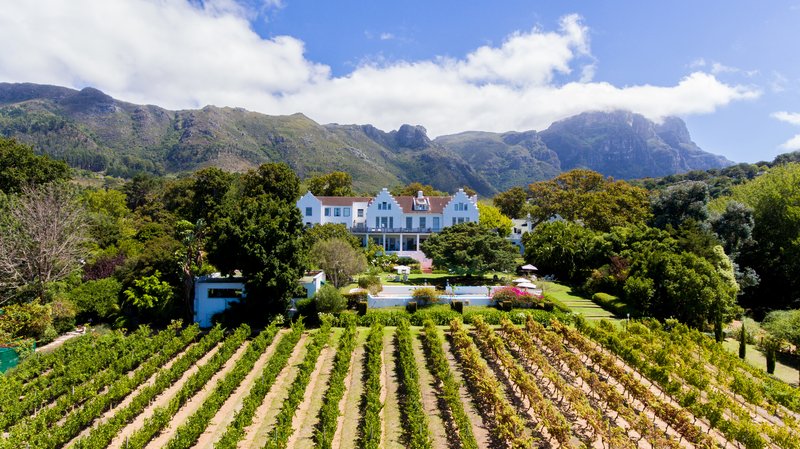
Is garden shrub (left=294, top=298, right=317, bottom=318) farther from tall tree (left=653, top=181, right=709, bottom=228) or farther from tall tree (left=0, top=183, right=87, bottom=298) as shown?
tall tree (left=653, top=181, right=709, bottom=228)

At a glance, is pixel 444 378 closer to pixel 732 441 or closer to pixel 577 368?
pixel 577 368

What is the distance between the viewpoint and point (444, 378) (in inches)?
704

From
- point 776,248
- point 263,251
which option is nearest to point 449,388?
point 263,251

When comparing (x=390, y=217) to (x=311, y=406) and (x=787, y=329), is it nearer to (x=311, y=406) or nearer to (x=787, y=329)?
(x=311, y=406)

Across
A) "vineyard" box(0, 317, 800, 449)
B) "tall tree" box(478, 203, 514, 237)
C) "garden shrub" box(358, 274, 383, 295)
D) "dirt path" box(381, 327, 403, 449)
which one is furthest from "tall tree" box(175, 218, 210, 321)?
"tall tree" box(478, 203, 514, 237)

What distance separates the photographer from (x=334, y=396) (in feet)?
53.4

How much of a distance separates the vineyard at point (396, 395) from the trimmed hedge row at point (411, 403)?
0.24ft

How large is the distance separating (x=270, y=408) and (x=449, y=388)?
23.0 feet

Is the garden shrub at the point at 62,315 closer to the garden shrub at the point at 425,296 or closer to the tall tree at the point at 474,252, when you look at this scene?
the garden shrub at the point at 425,296

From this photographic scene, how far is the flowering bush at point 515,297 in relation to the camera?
31359 mm

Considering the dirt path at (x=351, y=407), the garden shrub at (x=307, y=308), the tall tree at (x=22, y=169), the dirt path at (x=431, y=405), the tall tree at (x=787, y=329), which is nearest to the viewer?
the dirt path at (x=351, y=407)

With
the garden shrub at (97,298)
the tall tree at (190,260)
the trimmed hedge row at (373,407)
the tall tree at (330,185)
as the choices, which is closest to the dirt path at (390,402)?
the trimmed hedge row at (373,407)

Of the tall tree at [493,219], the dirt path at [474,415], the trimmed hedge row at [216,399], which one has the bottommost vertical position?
the dirt path at [474,415]

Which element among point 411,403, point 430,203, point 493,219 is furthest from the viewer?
point 493,219
